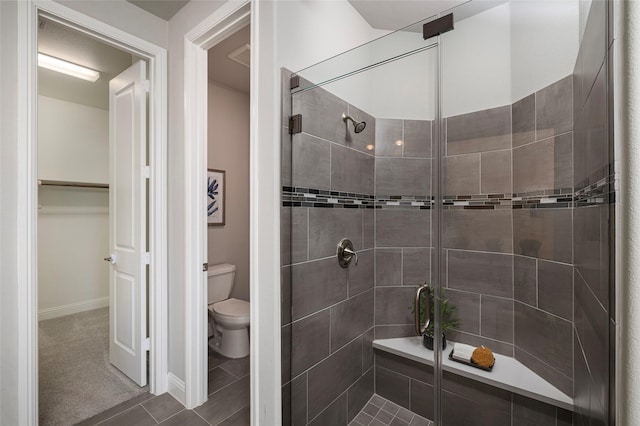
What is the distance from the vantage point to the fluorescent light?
2.54 m

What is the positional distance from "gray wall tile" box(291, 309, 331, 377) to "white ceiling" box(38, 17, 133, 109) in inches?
86.4

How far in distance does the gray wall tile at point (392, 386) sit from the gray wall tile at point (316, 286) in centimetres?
43

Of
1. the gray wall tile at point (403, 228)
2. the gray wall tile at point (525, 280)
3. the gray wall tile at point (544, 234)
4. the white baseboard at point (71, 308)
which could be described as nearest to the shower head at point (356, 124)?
the gray wall tile at point (403, 228)

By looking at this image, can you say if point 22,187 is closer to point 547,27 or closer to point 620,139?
point 620,139

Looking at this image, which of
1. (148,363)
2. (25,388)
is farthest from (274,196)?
(148,363)

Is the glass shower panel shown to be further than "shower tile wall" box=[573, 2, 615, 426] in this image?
Yes

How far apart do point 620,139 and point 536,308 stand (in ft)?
2.38

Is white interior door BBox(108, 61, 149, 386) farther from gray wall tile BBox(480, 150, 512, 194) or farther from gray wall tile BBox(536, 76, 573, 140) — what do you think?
gray wall tile BBox(536, 76, 573, 140)

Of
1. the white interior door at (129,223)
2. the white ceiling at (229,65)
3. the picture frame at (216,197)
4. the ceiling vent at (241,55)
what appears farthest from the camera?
the picture frame at (216,197)

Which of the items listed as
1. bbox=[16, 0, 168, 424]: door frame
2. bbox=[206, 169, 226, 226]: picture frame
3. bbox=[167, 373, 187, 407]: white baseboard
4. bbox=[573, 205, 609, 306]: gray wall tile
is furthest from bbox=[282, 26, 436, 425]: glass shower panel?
bbox=[206, 169, 226, 226]: picture frame

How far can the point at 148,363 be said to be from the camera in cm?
217

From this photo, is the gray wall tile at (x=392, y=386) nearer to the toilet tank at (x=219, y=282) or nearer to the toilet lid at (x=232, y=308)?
the toilet lid at (x=232, y=308)

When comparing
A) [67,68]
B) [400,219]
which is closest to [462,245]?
[400,219]

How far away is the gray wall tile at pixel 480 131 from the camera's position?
113cm
